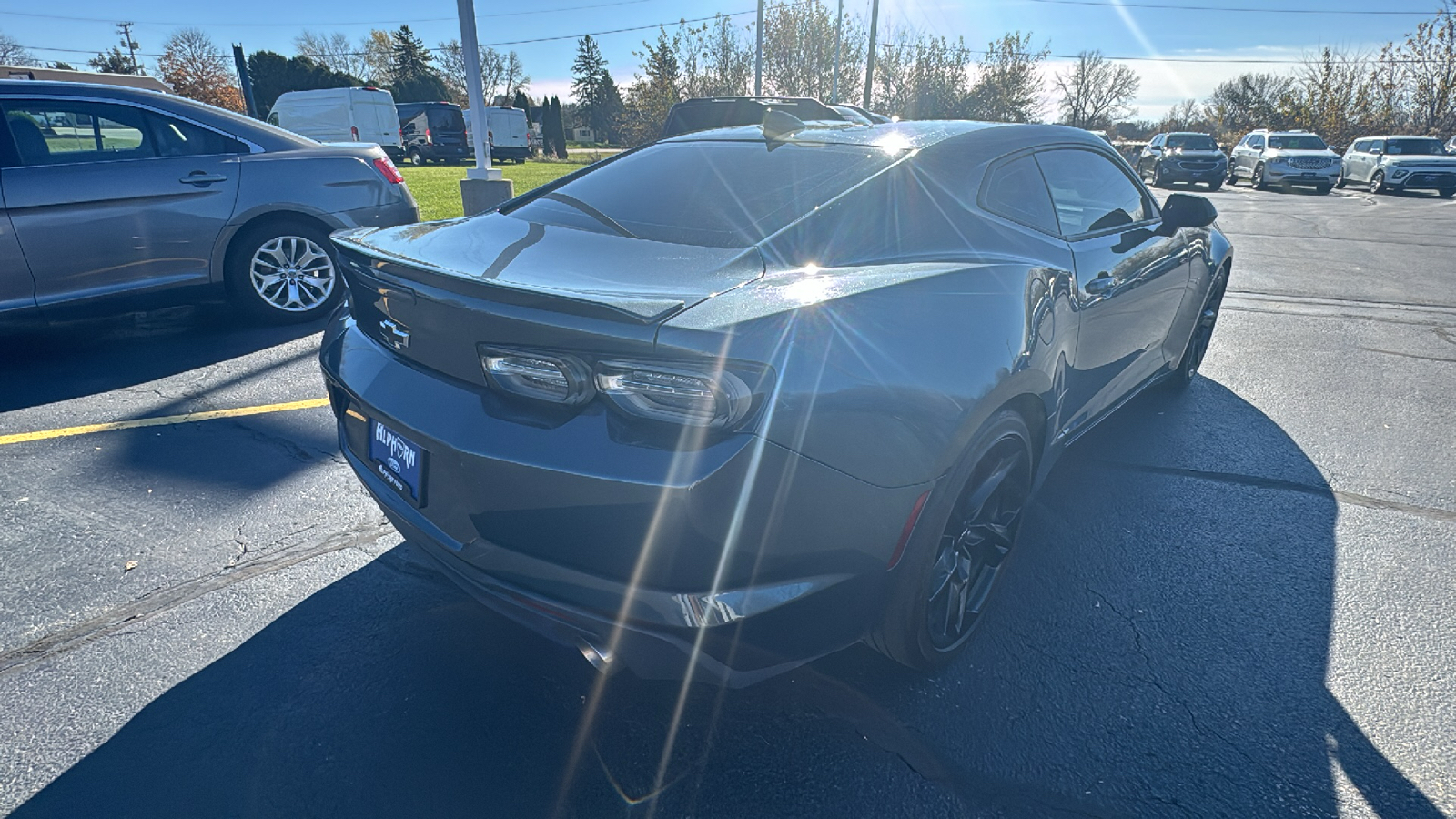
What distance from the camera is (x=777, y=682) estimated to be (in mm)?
2195


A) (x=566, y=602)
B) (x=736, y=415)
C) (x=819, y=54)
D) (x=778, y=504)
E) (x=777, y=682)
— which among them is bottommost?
(x=777, y=682)

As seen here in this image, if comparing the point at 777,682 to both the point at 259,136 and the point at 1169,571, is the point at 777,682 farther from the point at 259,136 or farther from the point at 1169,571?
the point at 259,136

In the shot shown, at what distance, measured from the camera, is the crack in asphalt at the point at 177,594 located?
2.24m

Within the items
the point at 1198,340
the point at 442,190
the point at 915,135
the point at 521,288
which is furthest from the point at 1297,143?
the point at 521,288

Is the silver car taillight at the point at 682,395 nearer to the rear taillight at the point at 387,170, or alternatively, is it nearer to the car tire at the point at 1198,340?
the car tire at the point at 1198,340

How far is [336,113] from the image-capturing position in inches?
1089

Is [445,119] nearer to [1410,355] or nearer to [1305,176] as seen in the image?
[1305,176]

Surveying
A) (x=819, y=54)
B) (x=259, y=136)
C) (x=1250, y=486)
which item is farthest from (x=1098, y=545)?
(x=819, y=54)

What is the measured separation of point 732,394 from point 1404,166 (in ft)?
89.2

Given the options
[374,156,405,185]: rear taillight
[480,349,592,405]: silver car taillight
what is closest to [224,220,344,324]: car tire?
[374,156,405,185]: rear taillight

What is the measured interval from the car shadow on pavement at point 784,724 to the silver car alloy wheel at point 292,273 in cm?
357

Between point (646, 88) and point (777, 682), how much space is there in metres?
32.8

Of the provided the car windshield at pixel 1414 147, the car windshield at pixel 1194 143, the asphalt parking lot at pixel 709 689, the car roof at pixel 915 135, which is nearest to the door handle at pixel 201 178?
the asphalt parking lot at pixel 709 689

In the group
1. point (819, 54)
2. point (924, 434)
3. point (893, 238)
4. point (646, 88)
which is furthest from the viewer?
point (819, 54)
